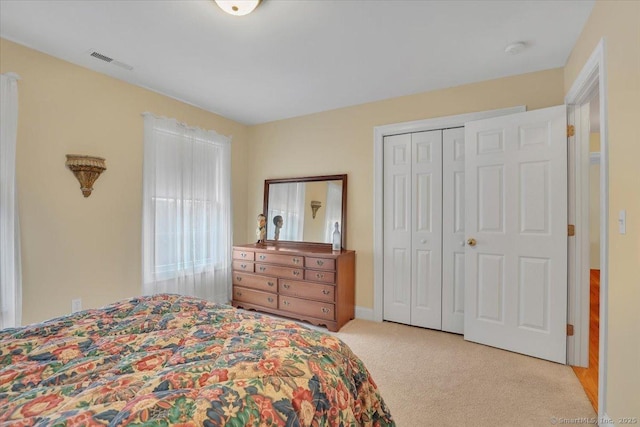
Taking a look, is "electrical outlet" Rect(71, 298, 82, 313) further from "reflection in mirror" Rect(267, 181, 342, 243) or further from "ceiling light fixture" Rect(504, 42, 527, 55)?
"ceiling light fixture" Rect(504, 42, 527, 55)

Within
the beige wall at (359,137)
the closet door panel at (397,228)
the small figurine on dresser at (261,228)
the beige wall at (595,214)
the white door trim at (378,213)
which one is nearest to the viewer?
the beige wall at (359,137)

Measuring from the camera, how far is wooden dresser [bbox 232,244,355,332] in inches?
122

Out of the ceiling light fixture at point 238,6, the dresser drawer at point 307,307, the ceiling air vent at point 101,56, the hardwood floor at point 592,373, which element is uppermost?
the ceiling air vent at point 101,56

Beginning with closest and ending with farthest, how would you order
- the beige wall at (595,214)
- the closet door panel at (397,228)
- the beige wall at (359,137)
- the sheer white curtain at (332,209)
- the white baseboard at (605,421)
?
the white baseboard at (605,421)
the beige wall at (359,137)
the closet door panel at (397,228)
the sheer white curtain at (332,209)
the beige wall at (595,214)

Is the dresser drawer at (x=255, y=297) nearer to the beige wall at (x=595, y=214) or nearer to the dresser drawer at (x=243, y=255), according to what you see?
the dresser drawer at (x=243, y=255)

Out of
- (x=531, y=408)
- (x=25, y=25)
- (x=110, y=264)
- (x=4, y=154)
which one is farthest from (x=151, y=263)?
(x=531, y=408)

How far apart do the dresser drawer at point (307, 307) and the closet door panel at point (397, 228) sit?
674 millimetres

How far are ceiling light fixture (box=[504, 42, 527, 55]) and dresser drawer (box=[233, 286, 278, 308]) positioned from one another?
320 centimetres

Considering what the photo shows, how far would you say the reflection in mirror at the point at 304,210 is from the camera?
356cm

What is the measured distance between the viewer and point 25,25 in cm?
200

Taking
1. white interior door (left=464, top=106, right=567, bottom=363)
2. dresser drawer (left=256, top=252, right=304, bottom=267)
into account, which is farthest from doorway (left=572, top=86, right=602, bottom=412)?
dresser drawer (left=256, top=252, right=304, bottom=267)

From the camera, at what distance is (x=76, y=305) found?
2.50 m

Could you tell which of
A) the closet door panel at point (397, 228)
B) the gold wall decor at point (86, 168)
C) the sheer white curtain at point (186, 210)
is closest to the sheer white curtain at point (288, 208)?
the sheer white curtain at point (186, 210)

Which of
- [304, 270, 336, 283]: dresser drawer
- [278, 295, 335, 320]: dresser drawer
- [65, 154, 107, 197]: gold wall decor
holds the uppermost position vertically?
[65, 154, 107, 197]: gold wall decor
